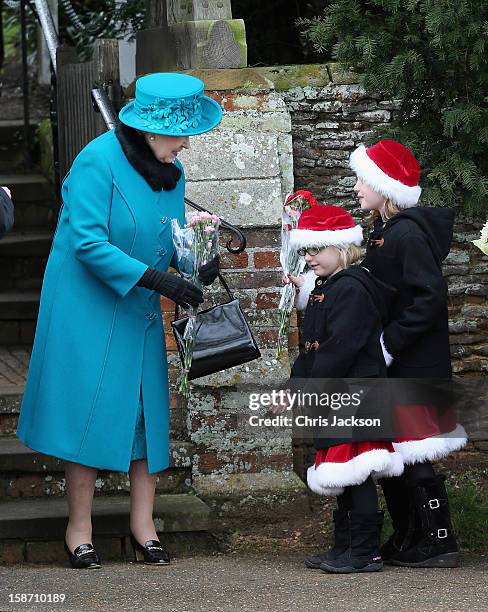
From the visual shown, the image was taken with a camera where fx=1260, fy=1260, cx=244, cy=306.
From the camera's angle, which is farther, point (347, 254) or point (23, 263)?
point (23, 263)

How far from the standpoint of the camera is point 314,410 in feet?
15.9

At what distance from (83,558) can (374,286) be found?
1.53 m

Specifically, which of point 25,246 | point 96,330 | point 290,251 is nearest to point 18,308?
point 25,246

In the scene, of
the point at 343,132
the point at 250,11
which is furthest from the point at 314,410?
the point at 250,11

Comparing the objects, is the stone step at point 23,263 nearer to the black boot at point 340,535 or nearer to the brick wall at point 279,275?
the brick wall at point 279,275

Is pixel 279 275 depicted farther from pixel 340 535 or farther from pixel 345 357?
pixel 340 535

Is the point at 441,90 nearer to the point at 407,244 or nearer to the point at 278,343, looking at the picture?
the point at 407,244

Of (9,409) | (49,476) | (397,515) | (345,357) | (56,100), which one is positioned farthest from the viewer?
(56,100)

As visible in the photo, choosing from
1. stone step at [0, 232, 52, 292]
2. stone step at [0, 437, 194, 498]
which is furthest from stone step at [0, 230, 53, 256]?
stone step at [0, 437, 194, 498]

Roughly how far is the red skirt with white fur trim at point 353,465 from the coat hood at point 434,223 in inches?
30.5

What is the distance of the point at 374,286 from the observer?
4.77 meters

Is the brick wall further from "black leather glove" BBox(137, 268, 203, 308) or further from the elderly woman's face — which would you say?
"black leather glove" BBox(137, 268, 203, 308)

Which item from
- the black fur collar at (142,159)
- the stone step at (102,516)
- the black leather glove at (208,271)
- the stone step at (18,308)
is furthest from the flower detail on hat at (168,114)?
the stone step at (18,308)

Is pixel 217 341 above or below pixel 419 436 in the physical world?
above
